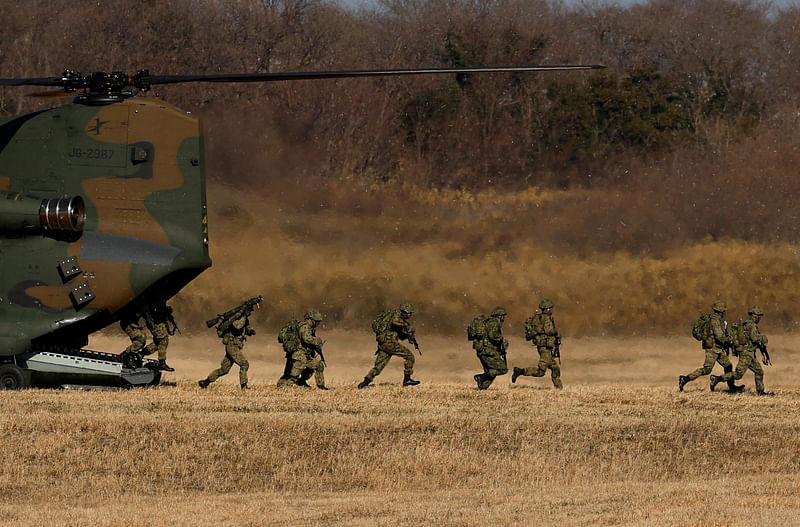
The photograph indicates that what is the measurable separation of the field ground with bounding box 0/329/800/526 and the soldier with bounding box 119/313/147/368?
2.97 ft

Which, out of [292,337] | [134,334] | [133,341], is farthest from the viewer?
[292,337]

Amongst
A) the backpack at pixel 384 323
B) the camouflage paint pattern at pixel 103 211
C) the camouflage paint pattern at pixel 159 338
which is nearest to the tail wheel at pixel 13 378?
the camouflage paint pattern at pixel 103 211

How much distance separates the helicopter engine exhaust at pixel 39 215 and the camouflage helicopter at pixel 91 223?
17 mm

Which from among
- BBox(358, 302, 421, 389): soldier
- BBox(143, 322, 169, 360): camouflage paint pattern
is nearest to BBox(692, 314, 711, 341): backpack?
BBox(358, 302, 421, 389): soldier

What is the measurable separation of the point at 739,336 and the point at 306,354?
8.38 m

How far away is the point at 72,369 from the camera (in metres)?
25.5

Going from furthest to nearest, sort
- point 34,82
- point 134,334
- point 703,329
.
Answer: point 703,329 → point 134,334 → point 34,82

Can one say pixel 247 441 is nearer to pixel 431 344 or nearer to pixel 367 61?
pixel 431 344

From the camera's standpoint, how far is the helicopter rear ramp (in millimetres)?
25484

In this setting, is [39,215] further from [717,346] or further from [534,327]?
[717,346]

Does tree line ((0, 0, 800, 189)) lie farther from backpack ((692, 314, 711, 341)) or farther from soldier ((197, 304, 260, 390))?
backpack ((692, 314, 711, 341))

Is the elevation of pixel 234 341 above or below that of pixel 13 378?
above

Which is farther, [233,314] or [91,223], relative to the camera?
[233,314]

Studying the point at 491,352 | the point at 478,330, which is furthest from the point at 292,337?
the point at 491,352
